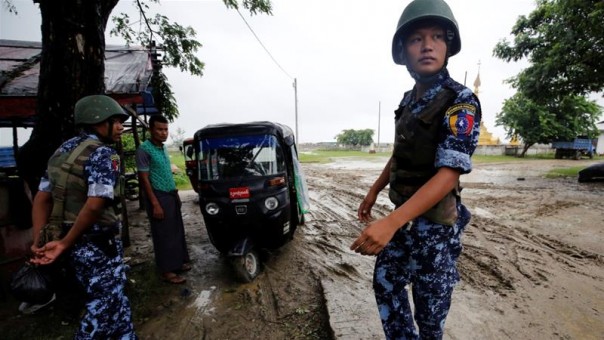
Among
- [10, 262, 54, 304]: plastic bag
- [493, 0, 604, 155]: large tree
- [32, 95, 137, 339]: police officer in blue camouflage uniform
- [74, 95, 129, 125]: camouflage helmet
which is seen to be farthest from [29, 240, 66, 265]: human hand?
[493, 0, 604, 155]: large tree

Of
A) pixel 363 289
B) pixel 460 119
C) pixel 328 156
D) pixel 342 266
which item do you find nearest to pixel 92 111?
pixel 460 119

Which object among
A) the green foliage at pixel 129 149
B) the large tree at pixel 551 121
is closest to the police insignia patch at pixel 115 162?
the green foliage at pixel 129 149

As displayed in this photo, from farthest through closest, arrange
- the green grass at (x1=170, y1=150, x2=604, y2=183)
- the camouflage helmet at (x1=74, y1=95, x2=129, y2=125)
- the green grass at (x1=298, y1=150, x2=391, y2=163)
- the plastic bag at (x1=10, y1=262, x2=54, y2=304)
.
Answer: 1. the green grass at (x1=298, y1=150, x2=391, y2=163)
2. the green grass at (x1=170, y1=150, x2=604, y2=183)
3. the plastic bag at (x1=10, y1=262, x2=54, y2=304)
4. the camouflage helmet at (x1=74, y1=95, x2=129, y2=125)

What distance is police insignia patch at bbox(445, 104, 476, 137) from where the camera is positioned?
4.07 ft

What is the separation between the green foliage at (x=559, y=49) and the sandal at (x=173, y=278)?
12572 mm

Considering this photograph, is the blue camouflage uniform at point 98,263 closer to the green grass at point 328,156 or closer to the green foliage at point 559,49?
the green foliage at point 559,49

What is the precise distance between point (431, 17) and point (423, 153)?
0.67 meters

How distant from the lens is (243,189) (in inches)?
138

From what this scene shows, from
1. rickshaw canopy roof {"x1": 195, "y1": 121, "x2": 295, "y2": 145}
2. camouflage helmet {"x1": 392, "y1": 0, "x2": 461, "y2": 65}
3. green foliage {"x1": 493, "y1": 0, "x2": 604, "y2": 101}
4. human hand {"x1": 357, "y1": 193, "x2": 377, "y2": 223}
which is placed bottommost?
human hand {"x1": 357, "y1": 193, "x2": 377, "y2": 223}

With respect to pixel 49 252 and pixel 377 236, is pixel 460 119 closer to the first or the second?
pixel 377 236

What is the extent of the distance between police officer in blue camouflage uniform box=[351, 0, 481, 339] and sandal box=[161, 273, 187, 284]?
310cm

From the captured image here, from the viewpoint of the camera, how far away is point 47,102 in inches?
118

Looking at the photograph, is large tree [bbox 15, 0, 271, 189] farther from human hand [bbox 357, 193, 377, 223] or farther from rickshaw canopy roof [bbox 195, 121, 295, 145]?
human hand [bbox 357, 193, 377, 223]

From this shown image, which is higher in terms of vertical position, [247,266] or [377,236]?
[377,236]
